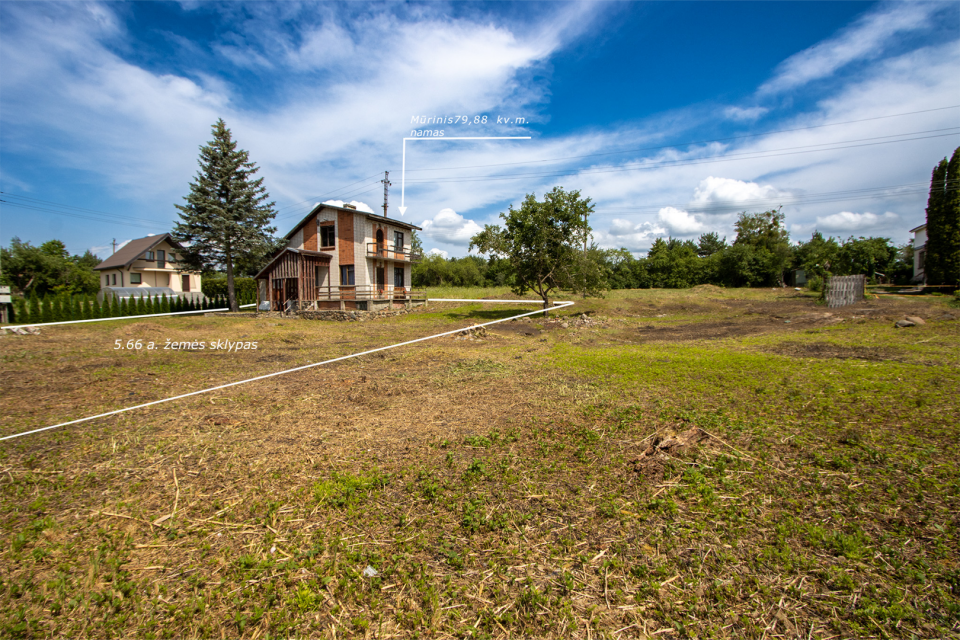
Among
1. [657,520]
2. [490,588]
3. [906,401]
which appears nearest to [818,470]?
[657,520]

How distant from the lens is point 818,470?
399 cm

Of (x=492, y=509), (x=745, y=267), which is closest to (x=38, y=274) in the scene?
(x=492, y=509)

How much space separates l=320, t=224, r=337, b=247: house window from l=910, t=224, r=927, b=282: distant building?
52.5 meters

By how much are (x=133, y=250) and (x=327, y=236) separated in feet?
98.9

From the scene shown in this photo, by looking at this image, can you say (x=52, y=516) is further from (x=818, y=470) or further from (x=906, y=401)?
(x=906, y=401)

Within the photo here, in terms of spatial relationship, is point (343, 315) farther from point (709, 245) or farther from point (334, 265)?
point (709, 245)

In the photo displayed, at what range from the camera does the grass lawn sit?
8.16 ft

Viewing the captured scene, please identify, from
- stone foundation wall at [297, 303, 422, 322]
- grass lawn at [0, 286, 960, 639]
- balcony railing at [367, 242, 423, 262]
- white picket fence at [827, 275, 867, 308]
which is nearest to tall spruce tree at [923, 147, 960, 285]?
white picket fence at [827, 275, 867, 308]

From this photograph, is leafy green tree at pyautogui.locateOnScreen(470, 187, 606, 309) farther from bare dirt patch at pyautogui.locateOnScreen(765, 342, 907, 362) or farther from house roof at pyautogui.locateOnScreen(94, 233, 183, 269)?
house roof at pyautogui.locateOnScreen(94, 233, 183, 269)

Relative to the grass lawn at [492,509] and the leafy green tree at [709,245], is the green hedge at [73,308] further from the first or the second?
the leafy green tree at [709,245]

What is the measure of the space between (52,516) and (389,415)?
139 inches

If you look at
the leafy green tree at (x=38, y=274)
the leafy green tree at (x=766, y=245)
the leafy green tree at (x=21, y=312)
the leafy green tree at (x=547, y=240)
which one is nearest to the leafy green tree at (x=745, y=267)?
the leafy green tree at (x=766, y=245)

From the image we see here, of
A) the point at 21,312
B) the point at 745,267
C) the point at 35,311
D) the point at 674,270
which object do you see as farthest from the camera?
the point at 674,270

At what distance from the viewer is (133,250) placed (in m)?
42.8
